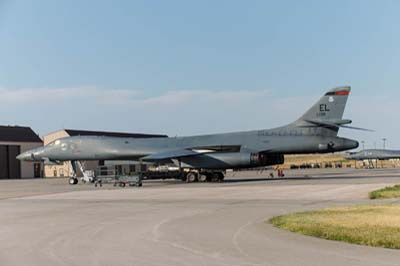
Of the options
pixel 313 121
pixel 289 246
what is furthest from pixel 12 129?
pixel 289 246

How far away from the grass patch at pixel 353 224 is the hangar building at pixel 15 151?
69302 millimetres

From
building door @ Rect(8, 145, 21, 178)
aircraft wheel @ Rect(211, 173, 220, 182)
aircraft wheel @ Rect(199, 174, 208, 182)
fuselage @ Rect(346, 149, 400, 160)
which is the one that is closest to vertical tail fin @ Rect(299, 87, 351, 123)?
aircraft wheel @ Rect(211, 173, 220, 182)

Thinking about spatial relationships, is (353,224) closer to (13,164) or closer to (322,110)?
(322,110)

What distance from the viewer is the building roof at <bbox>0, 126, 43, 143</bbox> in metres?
81.4

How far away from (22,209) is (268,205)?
9.19m

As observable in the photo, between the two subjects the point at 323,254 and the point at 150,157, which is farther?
the point at 150,157

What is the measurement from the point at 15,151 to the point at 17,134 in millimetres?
3834

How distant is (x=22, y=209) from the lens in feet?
69.3

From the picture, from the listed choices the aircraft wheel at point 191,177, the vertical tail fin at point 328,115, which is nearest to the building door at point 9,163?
the aircraft wheel at point 191,177

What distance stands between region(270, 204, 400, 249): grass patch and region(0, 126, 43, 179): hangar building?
227 ft

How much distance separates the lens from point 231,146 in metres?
42.9

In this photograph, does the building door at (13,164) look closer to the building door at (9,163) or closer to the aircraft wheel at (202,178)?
the building door at (9,163)

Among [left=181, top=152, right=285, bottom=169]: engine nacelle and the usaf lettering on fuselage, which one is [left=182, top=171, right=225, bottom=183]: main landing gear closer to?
[left=181, top=152, right=285, bottom=169]: engine nacelle

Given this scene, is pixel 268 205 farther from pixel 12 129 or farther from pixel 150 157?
pixel 12 129
